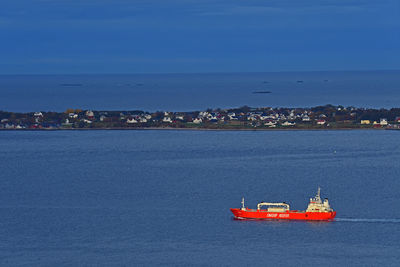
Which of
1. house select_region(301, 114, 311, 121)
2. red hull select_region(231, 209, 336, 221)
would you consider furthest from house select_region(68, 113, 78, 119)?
red hull select_region(231, 209, 336, 221)

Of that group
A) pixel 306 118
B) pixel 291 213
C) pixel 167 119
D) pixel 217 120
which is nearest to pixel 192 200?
pixel 291 213

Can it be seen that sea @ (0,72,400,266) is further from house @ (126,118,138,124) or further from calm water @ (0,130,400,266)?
house @ (126,118,138,124)

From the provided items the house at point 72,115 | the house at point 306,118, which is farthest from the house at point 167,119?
the house at point 306,118

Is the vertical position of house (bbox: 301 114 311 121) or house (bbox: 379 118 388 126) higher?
house (bbox: 301 114 311 121)

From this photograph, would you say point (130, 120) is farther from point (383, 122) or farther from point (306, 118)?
point (383, 122)

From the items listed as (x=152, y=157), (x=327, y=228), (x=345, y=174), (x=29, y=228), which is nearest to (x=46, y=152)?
(x=152, y=157)

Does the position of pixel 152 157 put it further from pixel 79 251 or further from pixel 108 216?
pixel 79 251
